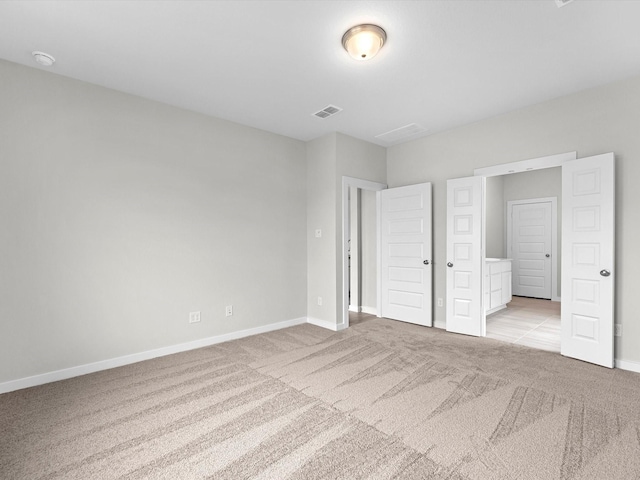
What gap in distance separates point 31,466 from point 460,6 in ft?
12.3

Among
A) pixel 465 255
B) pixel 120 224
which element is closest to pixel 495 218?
pixel 465 255

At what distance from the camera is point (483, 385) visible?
8.87 ft

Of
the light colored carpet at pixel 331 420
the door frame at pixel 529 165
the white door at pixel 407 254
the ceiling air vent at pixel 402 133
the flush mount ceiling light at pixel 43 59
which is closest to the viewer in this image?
the light colored carpet at pixel 331 420

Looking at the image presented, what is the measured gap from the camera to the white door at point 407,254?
4605 millimetres

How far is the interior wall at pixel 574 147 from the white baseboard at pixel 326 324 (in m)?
1.37

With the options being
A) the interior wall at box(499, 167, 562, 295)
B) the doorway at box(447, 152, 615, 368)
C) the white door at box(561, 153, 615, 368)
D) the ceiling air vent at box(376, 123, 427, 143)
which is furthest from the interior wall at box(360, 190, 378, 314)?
the interior wall at box(499, 167, 562, 295)

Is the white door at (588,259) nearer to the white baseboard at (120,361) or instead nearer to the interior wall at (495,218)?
the white baseboard at (120,361)

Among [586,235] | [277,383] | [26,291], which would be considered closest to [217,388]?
[277,383]

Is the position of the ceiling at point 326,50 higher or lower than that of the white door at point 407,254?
higher

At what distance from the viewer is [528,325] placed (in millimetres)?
4719

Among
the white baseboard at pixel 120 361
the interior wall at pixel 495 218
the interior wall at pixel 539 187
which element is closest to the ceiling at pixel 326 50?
the white baseboard at pixel 120 361

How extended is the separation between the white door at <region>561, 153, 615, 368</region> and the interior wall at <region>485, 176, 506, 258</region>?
3.96 metres

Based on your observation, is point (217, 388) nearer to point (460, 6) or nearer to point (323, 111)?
point (323, 111)

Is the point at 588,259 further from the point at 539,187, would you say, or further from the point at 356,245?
the point at 539,187
